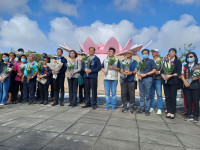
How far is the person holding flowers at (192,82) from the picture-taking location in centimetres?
424

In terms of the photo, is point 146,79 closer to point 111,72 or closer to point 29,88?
point 111,72

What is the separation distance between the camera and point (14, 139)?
2512mm

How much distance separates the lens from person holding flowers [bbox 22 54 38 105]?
19.5ft

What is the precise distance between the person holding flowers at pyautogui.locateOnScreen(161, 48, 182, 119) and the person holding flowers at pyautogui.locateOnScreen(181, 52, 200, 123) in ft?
0.66

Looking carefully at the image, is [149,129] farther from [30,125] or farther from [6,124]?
[6,124]

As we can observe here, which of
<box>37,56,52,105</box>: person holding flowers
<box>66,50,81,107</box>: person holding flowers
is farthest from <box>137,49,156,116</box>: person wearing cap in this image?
<box>37,56,52,105</box>: person holding flowers

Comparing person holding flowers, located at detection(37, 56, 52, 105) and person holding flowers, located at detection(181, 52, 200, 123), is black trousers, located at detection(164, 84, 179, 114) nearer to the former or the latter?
person holding flowers, located at detection(181, 52, 200, 123)

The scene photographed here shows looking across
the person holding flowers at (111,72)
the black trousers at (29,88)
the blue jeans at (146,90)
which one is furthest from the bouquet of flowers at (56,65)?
the blue jeans at (146,90)

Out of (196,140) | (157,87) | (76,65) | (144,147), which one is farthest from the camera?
(76,65)

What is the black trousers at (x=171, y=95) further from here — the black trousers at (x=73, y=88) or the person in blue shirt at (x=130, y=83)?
the black trousers at (x=73, y=88)

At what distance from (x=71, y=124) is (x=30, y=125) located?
2.79ft

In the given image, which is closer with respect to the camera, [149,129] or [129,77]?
[149,129]

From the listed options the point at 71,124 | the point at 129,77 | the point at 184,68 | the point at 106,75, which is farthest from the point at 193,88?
the point at 71,124

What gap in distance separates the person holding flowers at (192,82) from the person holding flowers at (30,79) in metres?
5.22
